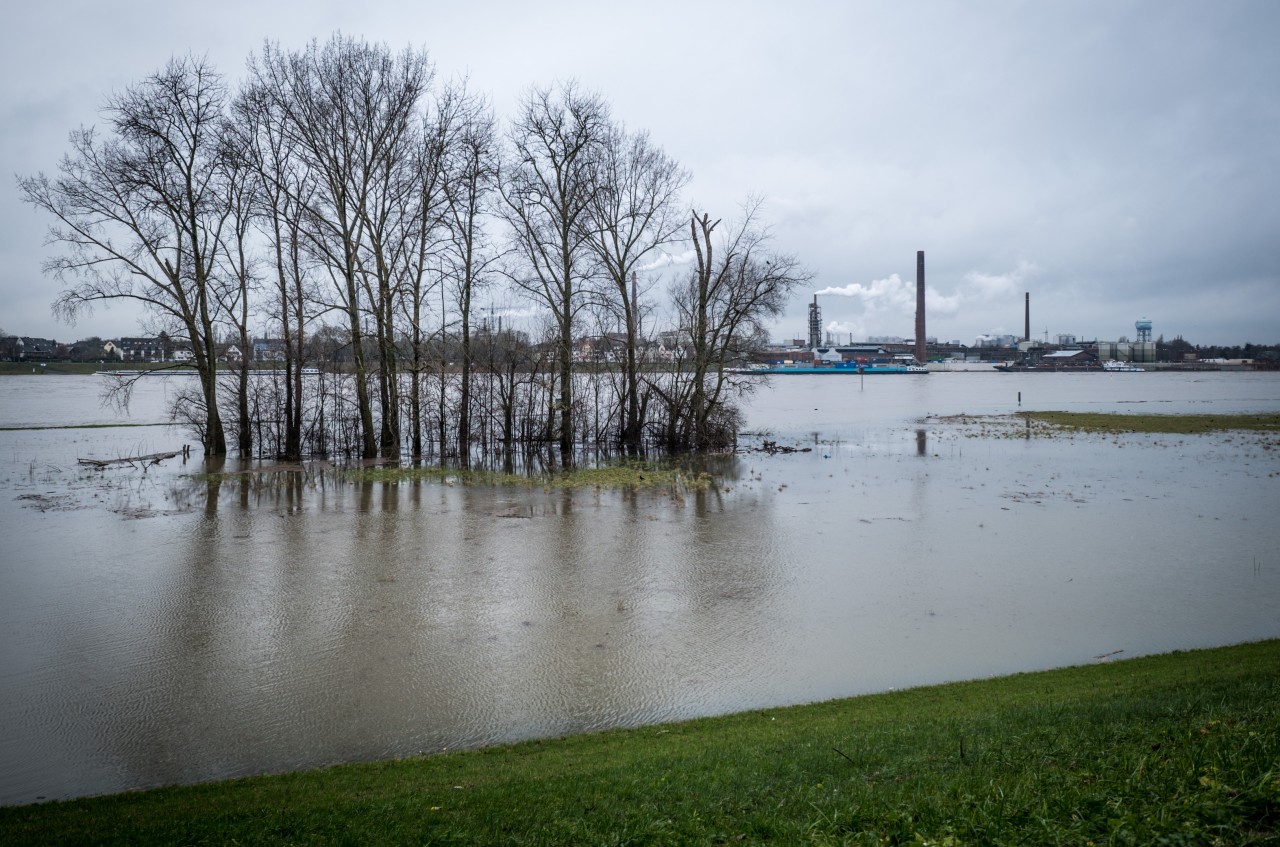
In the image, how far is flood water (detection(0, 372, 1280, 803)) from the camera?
898 cm

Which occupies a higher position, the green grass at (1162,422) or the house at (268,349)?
the house at (268,349)

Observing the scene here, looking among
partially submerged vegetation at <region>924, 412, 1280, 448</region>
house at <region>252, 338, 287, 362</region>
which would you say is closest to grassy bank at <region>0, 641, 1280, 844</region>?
house at <region>252, 338, 287, 362</region>

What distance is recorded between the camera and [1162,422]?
46.6 m

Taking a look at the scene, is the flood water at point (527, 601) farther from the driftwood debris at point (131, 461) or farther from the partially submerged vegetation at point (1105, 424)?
the partially submerged vegetation at point (1105, 424)

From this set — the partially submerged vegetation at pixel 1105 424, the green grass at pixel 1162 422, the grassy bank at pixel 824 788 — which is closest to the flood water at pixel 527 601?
the grassy bank at pixel 824 788

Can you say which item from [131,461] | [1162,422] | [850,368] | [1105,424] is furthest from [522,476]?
[850,368]

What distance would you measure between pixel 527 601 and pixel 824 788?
320 inches

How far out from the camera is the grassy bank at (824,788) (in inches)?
185

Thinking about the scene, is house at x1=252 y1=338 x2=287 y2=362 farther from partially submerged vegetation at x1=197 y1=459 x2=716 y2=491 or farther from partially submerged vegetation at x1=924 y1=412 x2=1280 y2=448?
partially submerged vegetation at x1=924 y1=412 x2=1280 y2=448

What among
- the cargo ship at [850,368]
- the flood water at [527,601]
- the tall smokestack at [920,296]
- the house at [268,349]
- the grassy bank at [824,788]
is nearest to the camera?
the grassy bank at [824,788]

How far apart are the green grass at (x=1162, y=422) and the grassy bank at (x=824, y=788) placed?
134 feet

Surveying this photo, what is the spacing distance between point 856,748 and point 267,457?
97.9ft

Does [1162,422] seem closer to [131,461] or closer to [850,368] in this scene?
[131,461]

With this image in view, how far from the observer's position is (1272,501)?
21344 mm
